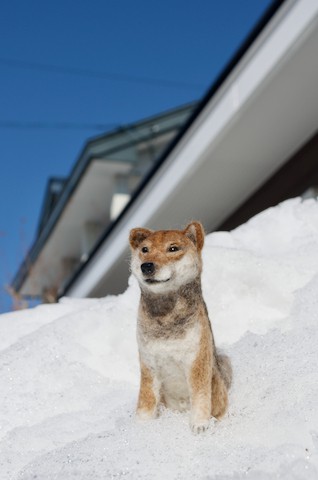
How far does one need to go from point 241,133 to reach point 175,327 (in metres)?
3.41

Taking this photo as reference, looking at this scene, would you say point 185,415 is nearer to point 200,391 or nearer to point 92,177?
point 200,391

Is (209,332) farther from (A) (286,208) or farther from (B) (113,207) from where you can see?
(B) (113,207)

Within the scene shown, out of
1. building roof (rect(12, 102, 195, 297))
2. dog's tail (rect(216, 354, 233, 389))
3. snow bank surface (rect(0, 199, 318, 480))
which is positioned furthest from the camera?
building roof (rect(12, 102, 195, 297))

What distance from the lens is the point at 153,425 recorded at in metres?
1.84

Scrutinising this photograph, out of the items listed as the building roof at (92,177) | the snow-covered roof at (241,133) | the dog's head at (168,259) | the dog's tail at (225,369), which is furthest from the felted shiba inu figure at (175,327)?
the building roof at (92,177)

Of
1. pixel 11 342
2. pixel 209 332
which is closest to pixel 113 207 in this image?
pixel 11 342

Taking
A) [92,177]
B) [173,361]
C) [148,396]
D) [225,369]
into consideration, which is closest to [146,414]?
[148,396]

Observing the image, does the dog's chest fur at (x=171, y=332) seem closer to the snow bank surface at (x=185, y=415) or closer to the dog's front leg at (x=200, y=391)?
the dog's front leg at (x=200, y=391)

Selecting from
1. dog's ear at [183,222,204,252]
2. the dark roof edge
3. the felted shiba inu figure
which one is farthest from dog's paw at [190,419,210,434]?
the dark roof edge

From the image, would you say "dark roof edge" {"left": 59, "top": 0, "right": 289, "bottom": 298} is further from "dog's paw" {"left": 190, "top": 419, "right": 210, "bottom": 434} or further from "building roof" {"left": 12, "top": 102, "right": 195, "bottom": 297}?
"building roof" {"left": 12, "top": 102, "right": 195, "bottom": 297}

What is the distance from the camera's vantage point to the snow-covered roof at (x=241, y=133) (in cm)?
407

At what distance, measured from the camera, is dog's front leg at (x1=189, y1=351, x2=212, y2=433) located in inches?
68.9

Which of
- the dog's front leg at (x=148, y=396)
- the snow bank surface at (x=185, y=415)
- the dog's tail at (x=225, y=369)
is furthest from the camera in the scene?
the dog's tail at (x=225, y=369)

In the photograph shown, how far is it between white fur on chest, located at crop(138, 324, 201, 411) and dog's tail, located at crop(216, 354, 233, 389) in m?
0.17
